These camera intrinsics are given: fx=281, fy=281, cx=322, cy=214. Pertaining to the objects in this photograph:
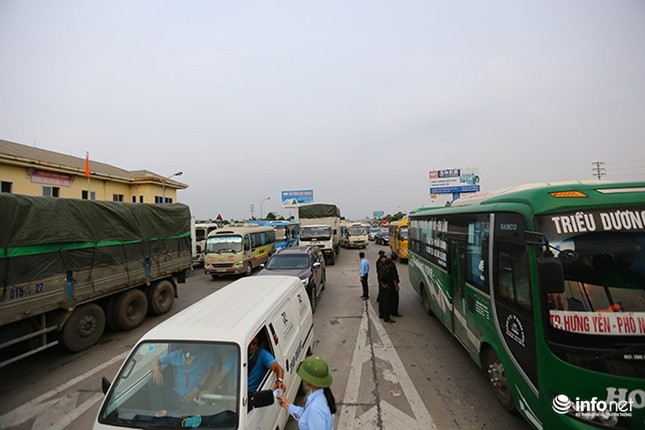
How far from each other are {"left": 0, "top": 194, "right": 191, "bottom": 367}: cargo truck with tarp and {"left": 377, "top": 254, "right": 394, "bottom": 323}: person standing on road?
6605 millimetres

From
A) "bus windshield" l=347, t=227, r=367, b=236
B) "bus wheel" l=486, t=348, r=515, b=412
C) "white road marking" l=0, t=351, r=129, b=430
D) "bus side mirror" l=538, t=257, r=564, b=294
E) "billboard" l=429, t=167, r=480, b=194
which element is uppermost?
"billboard" l=429, t=167, r=480, b=194

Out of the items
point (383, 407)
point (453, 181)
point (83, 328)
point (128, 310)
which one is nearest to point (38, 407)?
point (83, 328)

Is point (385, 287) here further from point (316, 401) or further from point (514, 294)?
point (316, 401)

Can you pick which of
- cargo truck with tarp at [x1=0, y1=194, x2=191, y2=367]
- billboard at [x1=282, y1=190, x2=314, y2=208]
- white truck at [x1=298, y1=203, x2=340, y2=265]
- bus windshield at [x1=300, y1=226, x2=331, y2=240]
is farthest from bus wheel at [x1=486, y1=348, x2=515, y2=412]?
billboard at [x1=282, y1=190, x2=314, y2=208]

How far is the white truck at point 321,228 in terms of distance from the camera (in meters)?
18.2

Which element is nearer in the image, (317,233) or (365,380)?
(365,380)

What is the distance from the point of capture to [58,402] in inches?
177

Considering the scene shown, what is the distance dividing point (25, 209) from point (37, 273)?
1214 mm

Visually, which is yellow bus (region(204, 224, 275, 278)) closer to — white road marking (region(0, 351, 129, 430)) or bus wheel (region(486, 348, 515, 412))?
white road marking (region(0, 351, 129, 430))

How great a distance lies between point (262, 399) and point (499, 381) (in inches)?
135

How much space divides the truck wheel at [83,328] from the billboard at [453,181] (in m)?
32.3

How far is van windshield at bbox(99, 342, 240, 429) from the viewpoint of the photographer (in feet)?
7.63

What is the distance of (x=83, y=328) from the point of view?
6.27 m

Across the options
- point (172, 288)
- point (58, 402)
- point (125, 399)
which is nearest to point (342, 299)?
point (172, 288)
